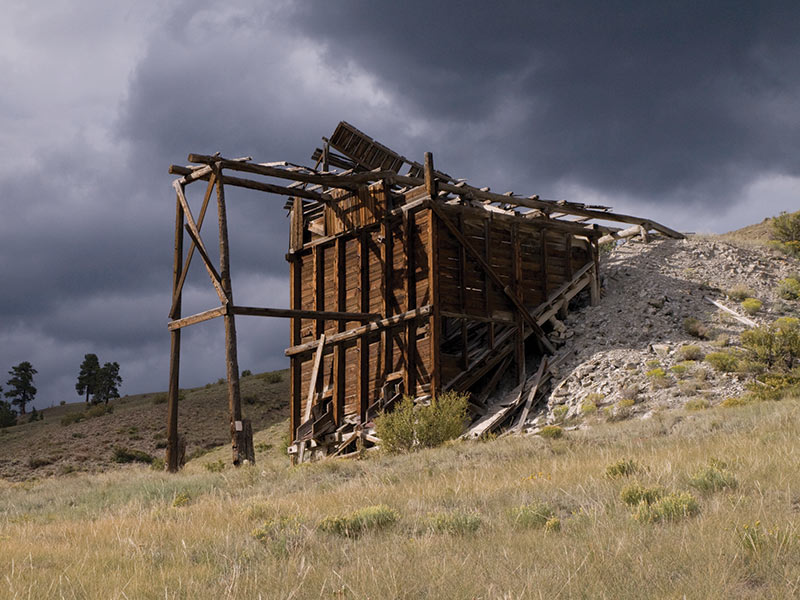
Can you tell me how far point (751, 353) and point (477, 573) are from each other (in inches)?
680

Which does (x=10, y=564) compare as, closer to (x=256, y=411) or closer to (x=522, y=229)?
(x=522, y=229)

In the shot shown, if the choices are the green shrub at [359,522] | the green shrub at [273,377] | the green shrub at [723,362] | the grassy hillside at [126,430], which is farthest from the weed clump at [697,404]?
the green shrub at [273,377]

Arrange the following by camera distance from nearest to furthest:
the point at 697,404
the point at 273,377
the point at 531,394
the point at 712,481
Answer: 1. the point at 712,481
2. the point at 697,404
3. the point at 531,394
4. the point at 273,377

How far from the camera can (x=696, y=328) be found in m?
23.4

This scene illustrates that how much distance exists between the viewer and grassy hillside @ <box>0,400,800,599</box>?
565cm

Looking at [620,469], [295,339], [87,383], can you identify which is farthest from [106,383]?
[620,469]

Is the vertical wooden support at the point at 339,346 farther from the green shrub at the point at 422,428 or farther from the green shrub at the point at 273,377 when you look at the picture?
the green shrub at the point at 273,377

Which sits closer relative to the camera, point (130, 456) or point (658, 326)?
point (658, 326)

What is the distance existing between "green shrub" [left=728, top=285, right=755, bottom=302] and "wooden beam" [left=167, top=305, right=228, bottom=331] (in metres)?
17.4

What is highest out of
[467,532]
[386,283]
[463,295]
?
[386,283]

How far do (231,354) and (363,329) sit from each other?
551 cm

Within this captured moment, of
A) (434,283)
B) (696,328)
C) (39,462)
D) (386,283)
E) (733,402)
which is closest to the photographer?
(733,402)

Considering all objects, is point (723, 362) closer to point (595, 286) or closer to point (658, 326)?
point (658, 326)

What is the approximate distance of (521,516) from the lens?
7621 millimetres
